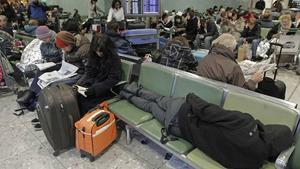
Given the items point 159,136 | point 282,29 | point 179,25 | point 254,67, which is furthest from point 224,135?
point 179,25

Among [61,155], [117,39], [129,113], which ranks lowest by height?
[61,155]

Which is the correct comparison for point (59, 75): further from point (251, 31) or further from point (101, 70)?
point (251, 31)

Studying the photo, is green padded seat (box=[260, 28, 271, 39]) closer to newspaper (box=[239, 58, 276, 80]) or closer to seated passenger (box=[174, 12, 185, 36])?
seated passenger (box=[174, 12, 185, 36])

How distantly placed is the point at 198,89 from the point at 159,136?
54 centimetres

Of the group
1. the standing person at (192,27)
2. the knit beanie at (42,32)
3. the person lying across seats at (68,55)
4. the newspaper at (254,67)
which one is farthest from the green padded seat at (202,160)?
the standing person at (192,27)

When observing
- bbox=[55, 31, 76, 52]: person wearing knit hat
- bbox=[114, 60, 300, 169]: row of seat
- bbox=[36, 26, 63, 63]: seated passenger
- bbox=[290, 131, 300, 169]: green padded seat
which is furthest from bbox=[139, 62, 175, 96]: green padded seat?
bbox=[36, 26, 63, 63]: seated passenger

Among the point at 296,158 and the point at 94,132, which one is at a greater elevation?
the point at 296,158

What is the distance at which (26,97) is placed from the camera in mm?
3090

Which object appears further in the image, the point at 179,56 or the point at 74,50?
the point at 74,50

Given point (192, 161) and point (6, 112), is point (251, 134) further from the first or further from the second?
point (6, 112)

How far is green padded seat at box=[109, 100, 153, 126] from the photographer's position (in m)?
2.12

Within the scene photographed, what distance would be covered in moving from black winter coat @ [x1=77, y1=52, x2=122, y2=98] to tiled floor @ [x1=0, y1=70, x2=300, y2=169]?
22.9 inches

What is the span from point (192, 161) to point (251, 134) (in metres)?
0.45

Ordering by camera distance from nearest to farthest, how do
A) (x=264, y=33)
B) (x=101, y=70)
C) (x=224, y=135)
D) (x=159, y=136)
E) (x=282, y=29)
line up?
(x=224, y=135)
(x=159, y=136)
(x=101, y=70)
(x=282, y=29)
(x=264, y=33)
